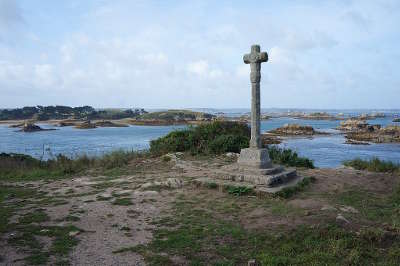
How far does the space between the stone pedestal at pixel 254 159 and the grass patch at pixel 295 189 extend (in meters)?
→ 1.03

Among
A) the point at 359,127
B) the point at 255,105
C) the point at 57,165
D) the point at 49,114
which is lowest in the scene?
the point at 359,127

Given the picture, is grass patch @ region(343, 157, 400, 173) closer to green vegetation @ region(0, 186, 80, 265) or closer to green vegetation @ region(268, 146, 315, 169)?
Answer: green vegetation @ region(268, 146, 315, 169)

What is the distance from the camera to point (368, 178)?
10.3 m

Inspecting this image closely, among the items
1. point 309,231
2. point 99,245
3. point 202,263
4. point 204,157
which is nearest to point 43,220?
point 99,245

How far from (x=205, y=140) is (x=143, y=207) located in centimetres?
850

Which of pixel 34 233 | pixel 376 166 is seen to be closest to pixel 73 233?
pixel 34 233

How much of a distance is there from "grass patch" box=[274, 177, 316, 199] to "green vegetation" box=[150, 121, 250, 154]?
5.28 m

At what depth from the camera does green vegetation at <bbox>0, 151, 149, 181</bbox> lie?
12427 mm

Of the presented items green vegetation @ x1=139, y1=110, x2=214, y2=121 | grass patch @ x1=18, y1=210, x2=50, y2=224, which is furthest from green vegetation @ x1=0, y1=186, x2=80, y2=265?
green vegetation @ x1=139, y1=110, x2=214, y2=121

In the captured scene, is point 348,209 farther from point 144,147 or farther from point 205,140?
point 144,147

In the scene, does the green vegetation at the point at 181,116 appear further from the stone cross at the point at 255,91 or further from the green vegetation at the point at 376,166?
the stone cross at the point at 255,91

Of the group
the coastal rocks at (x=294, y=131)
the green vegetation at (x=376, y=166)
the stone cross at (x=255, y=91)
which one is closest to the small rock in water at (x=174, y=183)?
the stone cross at (x=255, y=91)

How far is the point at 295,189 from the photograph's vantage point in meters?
8.58

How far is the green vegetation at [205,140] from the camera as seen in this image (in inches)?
577
